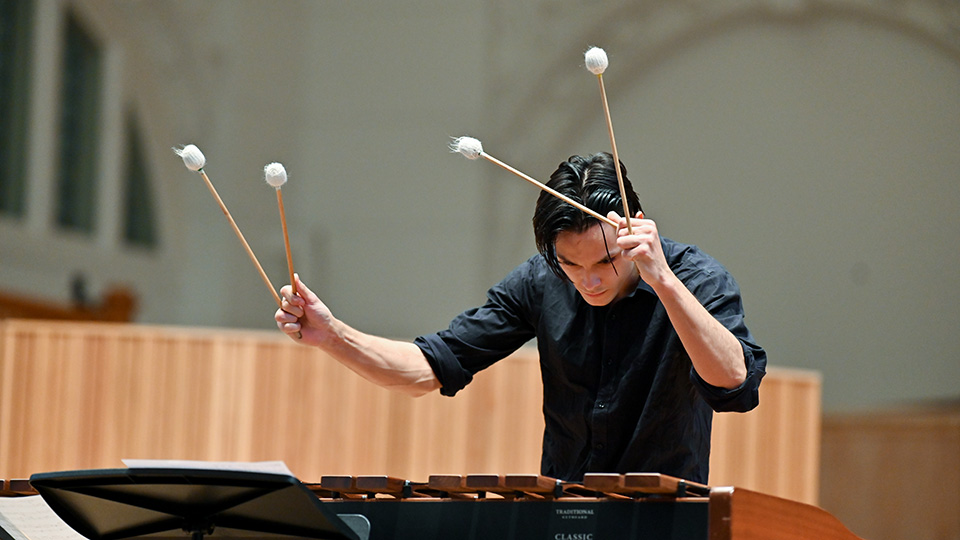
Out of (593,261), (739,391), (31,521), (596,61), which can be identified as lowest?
(31,521)

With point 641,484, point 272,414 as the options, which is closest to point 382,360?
point 641,484

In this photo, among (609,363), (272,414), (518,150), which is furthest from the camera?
(518,150)

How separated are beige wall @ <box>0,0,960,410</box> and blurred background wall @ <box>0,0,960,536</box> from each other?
12mm

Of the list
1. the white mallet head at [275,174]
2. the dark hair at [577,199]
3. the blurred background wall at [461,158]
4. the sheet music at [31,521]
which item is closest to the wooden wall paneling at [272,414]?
the dark hair at [577,199]

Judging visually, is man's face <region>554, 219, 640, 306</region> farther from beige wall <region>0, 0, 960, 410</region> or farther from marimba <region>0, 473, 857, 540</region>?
beige wall <region>0, 0, 960, 410</region>

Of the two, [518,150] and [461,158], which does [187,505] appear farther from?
[461,158]

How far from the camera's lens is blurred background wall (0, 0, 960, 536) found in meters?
6.01

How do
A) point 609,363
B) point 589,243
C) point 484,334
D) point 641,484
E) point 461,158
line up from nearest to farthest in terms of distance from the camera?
point 641,484, point 589,243, point 609,363, point 484,334, point 461,158

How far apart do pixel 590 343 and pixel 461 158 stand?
4.51 meters

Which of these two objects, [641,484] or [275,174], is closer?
[641,484]

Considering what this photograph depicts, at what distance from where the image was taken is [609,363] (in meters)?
2.24

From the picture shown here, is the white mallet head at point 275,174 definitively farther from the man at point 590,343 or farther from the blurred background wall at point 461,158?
the blurred background wall at point 461,158

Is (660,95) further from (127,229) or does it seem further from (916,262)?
(127,229)

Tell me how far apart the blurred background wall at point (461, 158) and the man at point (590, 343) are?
4010mm
